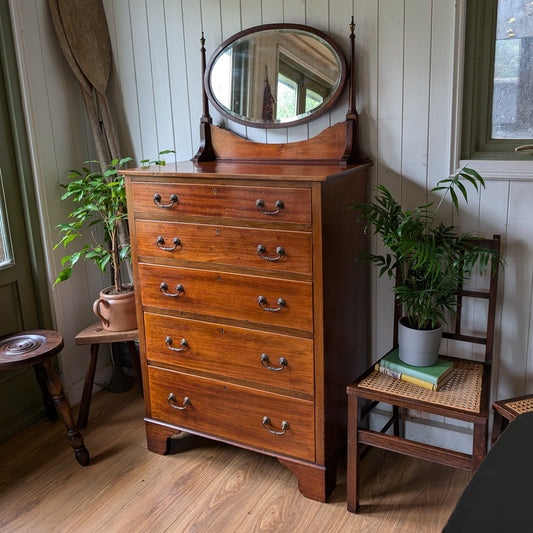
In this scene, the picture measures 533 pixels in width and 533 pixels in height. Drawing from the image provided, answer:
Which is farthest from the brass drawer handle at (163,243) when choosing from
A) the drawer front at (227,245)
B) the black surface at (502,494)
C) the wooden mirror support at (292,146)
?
the black surface at (502,494)

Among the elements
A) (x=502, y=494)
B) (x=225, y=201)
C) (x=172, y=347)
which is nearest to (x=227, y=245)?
(x=225, y=201)

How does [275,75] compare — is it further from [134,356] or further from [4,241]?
[134,356]

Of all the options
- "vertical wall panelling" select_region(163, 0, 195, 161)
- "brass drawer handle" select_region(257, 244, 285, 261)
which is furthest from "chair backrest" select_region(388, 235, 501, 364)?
"vertical wall panelling" select_region(163, 0, 195, 161)

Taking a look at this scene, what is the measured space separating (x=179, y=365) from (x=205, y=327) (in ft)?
0.74

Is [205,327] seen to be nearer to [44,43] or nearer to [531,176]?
[531,176]

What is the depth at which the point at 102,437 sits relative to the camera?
260 cm

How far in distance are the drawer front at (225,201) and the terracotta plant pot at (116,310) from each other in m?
0.58

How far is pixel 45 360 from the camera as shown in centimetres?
226

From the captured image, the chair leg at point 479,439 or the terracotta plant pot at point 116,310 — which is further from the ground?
the terracotta plant pot at point 116,310

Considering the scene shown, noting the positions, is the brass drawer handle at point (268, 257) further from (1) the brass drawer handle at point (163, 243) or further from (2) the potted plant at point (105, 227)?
(2) the potted plant at point (105, 227)

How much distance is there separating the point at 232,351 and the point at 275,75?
1.07 metres

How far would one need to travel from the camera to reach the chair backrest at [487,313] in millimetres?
2033

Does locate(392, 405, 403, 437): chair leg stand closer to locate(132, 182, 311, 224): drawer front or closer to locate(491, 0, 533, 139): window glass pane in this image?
locate(132, 182, 311, 224): drawer front

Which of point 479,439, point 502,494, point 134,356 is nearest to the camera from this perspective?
point 502,494
